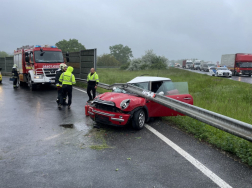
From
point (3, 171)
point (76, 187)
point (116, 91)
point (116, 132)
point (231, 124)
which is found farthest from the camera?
point (116, 91)

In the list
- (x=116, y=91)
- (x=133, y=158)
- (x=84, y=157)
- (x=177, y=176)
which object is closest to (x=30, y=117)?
(x=116, y=91)

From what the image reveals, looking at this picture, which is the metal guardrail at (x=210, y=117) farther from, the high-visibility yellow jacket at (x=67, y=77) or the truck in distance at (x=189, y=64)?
the truck in distance at (x=189, y=64)

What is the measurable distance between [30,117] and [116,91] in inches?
123

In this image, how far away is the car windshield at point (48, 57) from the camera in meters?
16.6

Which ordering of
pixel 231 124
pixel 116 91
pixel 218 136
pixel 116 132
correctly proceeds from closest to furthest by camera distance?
1. pixel 231 124
2. pixel 218 136
3. pixel 116 132
4. pixel 116 91

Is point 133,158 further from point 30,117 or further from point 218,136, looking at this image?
point 30,117

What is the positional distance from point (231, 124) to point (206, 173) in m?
1.17

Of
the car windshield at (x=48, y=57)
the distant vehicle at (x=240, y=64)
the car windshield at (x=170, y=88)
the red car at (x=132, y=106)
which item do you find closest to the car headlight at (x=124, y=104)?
the red car at (x=132, y=106)

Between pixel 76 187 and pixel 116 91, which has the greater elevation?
pixel 116 91

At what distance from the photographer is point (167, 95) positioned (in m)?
7.58

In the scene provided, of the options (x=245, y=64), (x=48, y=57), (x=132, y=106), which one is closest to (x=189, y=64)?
(x=245, y=64)

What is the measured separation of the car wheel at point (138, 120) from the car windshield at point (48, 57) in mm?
11849

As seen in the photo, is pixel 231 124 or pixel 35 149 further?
pixel 35 149

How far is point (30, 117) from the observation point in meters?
8.38
